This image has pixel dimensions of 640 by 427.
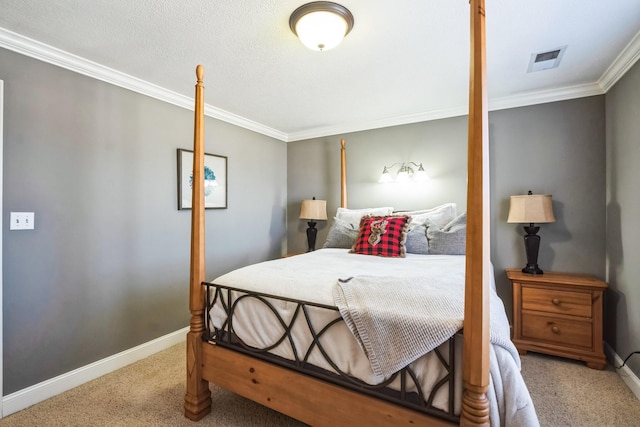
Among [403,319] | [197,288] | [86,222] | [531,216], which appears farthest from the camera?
[531,216]

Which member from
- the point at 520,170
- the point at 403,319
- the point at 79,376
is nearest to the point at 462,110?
the point at 520,170

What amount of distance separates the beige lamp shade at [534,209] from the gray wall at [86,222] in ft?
9.59

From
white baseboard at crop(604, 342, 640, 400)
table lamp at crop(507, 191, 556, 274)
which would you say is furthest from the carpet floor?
table lamp at crop(507, 191, 556, 274)

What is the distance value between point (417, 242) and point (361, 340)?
1.61 m

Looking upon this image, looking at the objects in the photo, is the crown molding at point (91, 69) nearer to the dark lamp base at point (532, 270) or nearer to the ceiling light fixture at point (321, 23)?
the ceiling light fixture at point (321, 23)

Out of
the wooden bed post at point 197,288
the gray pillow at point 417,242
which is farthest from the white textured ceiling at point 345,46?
→ the gray pillow at point 417,242

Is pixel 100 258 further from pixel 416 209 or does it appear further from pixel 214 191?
pixel 416 209

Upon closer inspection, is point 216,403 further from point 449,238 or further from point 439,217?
point 439,217

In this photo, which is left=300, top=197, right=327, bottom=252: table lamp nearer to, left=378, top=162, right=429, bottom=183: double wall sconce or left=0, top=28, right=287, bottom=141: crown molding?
left=378, top=162, right=429, bottom=183: double wall sconce

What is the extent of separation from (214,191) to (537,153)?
10.5 ft

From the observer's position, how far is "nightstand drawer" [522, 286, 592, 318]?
226cm

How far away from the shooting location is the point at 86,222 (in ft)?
7.04

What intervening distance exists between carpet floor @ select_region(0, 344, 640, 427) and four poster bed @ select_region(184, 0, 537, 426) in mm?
204

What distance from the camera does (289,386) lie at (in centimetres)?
144
